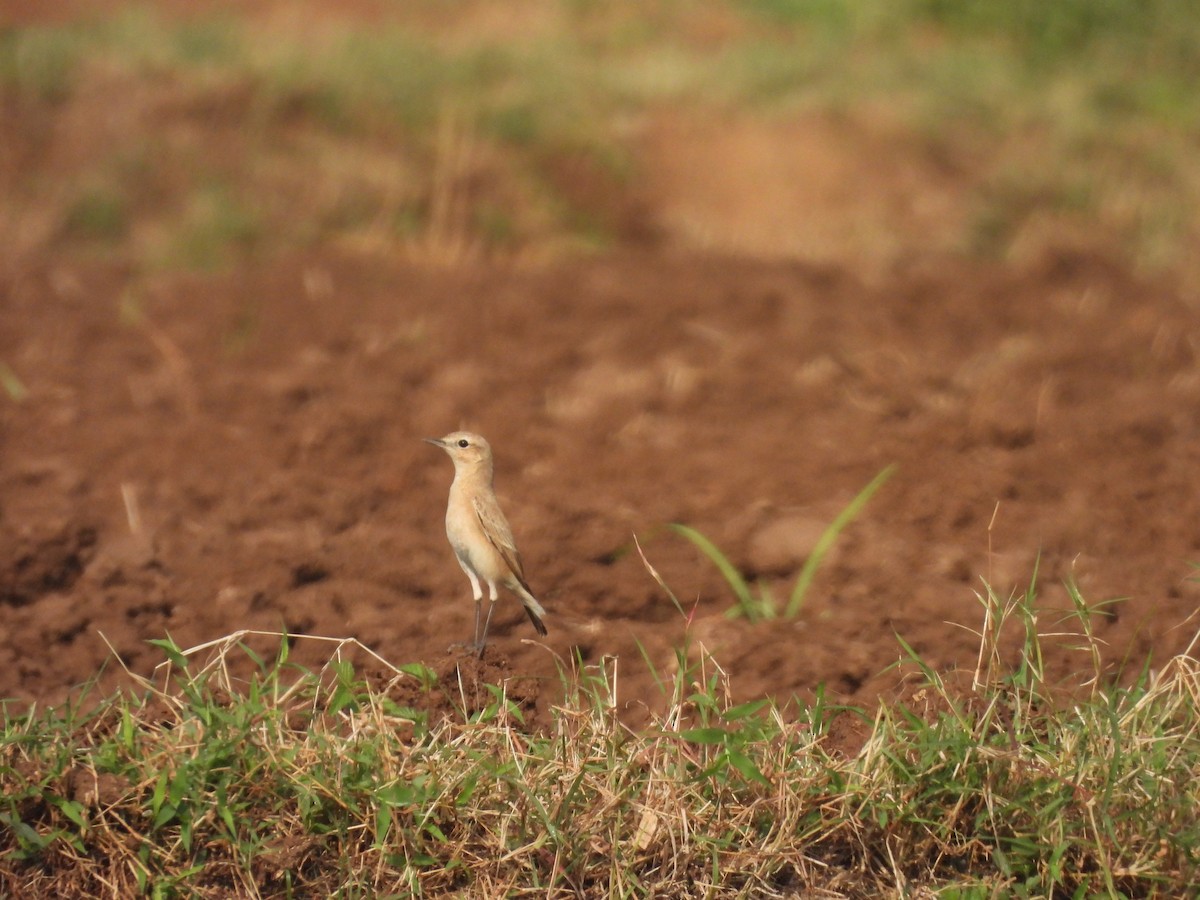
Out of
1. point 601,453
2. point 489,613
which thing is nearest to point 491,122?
point 601,453

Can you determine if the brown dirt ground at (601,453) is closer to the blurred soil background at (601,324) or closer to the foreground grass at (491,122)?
the blurred soil background at (601,324)

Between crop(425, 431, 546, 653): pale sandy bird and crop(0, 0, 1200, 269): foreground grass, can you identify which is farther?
crop(0, 0, 1200, 269): foreground grass

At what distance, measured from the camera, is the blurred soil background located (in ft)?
Answer: 14.5

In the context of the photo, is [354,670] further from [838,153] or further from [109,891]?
[838,153]

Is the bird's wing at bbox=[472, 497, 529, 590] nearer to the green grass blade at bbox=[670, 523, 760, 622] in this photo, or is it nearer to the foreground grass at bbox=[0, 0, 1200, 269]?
the green grass blade at bbox=[670, 523, 760, 622]

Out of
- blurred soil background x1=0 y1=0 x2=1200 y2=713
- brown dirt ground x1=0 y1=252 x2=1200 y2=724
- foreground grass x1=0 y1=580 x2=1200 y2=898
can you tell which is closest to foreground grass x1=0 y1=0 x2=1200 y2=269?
blurred soil background x1=0 y1=0 x2=1200 y2=713

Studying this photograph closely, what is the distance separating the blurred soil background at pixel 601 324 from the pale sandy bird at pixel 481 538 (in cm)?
17

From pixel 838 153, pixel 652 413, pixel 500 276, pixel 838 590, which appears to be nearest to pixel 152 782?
pixel 838 590

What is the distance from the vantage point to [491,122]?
918cm

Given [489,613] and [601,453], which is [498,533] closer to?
[489,613]

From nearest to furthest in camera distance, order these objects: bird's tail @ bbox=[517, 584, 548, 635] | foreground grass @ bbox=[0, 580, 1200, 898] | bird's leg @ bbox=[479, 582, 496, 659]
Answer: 1. foreground grass @ bbox=[0, 580, 1200, 898]
2. bird's leg @ bbox=[479, 582, 496, 659]
3. bird's tail @ bbox=[517, 584, 548, 635]

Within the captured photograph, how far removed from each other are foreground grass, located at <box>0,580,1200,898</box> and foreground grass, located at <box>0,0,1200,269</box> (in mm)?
4832

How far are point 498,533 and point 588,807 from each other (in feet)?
3.03

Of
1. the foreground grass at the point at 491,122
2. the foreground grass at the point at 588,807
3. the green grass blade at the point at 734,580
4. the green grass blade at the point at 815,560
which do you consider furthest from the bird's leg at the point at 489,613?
the foreground grass at the point at 491,122
